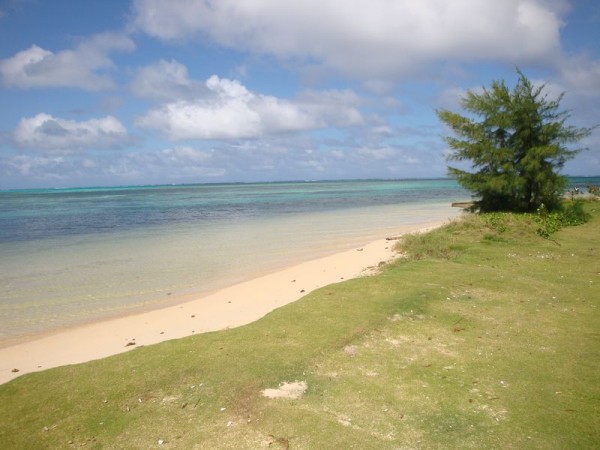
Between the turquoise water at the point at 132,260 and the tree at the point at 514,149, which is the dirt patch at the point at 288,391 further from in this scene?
the tree at the point at 514,149

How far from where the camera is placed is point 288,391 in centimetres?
639

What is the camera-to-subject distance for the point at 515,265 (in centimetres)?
1418

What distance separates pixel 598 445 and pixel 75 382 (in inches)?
295

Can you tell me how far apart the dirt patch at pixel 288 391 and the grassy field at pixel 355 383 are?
9 cm

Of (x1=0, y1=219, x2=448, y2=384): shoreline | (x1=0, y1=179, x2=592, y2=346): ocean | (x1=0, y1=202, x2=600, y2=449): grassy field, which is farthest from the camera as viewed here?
(x1=0, y1=179, x2=592, y2=346): ocean

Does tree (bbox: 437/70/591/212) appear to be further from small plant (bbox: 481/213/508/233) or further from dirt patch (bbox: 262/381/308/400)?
dirt patch (bbox: 262/381/308/400)

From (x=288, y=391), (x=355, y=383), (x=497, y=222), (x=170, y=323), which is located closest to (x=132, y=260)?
(x=170, y=323)

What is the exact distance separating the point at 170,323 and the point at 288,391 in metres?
5.56

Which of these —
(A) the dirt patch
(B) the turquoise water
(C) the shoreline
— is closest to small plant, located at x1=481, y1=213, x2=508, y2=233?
(B) the turquoise water

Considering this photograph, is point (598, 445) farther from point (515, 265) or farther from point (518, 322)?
point (515, 265)

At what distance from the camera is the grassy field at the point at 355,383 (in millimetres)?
5391

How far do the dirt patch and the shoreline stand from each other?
3.92 metres

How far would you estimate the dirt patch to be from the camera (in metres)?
6.27

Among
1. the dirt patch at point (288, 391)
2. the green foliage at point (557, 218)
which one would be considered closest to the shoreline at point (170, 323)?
the dirt patch at point (288, 391)
